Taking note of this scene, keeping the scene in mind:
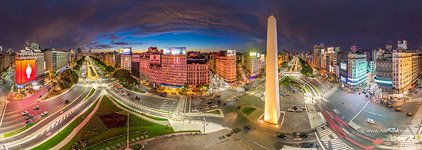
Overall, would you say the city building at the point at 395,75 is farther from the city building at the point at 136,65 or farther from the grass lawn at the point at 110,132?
the city building at the point at 136,65

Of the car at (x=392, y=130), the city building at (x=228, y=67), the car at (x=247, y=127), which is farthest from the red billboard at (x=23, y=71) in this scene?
the car at (x=392, y=130)

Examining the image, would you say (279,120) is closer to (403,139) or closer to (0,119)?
(403,139)

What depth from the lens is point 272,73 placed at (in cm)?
1281

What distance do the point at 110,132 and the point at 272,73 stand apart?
7.95 metres

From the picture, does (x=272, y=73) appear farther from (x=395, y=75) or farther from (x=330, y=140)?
(x=395, y=75)

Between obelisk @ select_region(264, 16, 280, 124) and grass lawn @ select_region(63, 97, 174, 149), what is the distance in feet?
16.6

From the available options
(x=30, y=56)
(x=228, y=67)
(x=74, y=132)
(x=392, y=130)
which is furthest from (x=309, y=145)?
(x=30, y=56)

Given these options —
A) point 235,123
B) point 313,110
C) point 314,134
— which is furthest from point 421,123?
point 235,123

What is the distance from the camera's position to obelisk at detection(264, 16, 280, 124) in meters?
12.5

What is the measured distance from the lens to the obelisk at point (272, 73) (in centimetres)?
1252

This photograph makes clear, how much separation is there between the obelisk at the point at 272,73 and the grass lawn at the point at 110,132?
5.07 m

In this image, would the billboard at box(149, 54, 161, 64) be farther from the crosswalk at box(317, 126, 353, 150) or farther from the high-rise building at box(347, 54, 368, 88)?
the high-rise building at box(347, 54, 368, 88)

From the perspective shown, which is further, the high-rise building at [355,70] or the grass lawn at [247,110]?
the high-rise building at [355,70]

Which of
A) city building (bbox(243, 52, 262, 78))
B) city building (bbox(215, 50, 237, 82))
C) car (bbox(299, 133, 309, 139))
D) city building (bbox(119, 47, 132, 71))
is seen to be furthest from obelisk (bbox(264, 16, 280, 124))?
city building (bbox(119, 47, 132, 71))
